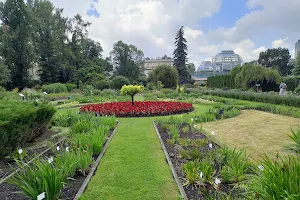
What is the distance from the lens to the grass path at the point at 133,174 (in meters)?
2.98

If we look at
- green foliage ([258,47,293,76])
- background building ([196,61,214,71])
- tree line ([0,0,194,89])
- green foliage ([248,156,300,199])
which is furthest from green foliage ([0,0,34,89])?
background building ([196,61,214,71])

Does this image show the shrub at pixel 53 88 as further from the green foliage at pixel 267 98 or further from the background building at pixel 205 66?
the background building at pixel 205 66

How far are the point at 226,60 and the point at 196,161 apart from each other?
64.3 metres

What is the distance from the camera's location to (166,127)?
6.79m

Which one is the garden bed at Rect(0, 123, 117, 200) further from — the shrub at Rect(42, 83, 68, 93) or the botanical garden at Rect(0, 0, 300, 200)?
the shrub at Rect(42, 83, 68, 93)

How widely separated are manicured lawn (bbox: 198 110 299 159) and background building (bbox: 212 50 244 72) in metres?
56.4

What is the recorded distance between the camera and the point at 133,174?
360cm

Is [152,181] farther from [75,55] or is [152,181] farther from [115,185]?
[75,55]

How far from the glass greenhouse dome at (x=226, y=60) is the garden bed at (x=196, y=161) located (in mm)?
59440

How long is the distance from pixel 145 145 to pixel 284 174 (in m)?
3.45

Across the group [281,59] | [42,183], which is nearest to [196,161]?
[42,183]

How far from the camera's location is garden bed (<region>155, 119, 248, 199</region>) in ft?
9.57

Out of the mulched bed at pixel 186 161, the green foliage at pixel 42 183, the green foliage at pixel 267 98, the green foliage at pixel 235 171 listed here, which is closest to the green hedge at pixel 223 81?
the green foliage at pixel 267 98

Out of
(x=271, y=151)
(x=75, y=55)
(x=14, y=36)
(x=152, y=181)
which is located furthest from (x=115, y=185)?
(x=75, y=55)
